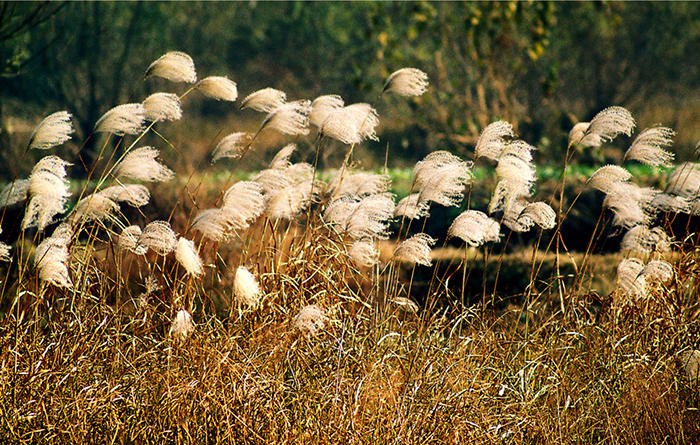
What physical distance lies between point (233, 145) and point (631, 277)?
2.17 metres

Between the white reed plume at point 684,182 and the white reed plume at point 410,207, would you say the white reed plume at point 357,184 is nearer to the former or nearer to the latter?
the white reed plume at point 410,207

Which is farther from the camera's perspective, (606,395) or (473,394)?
(606,395)

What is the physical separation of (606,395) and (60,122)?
3051 mm

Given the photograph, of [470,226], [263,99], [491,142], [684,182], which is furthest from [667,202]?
[263,99]

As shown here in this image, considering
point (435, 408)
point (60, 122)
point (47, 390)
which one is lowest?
point (47, 390)

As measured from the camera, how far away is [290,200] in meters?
4.01

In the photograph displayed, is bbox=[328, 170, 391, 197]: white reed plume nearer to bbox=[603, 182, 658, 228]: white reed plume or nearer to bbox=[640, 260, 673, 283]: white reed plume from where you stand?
bbox=[603, 182, 658, 228]: white reed plume

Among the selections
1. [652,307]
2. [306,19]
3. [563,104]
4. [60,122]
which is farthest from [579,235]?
[306,19]

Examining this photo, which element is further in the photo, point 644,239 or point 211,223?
point 644,239

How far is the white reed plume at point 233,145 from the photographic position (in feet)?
12.7

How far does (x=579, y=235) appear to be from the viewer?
8602mm

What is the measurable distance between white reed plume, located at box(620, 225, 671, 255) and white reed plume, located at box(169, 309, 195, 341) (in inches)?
95.5

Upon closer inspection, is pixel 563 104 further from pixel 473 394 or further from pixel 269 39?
pixel 473 394

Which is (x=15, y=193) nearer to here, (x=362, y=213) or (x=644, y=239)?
(x=362, y=213)
